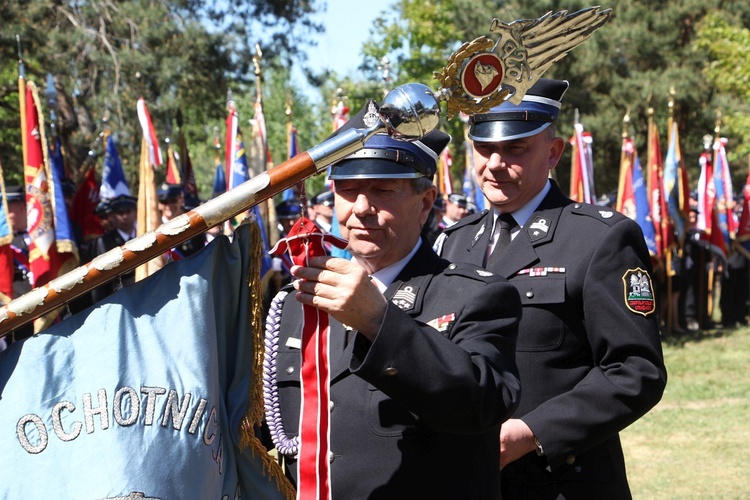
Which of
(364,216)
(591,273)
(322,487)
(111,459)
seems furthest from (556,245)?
(111,459)

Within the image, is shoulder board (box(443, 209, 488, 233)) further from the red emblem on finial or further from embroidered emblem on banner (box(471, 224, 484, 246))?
the red emblem on finial

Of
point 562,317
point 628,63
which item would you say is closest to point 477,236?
point 562,317

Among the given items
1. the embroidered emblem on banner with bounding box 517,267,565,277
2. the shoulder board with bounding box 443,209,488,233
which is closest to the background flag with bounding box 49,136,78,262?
the shoulder board with bounding box 443,209,488,233

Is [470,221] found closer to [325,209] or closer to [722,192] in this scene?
[325,209]

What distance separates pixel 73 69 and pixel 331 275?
16.5 meters

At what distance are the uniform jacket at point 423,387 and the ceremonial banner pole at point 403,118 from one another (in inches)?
14.3

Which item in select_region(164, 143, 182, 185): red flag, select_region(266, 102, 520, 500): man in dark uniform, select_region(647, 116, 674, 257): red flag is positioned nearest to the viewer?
select_region(266, 102, 520, 500): man in dark uniform

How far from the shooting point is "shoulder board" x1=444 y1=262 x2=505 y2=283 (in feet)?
8.14

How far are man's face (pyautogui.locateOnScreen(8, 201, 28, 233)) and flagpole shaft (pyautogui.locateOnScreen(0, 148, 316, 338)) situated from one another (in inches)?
294

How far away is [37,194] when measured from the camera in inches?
300

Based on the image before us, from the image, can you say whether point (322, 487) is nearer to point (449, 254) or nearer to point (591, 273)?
point (591, 273)

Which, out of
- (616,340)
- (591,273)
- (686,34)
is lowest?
(616,340)

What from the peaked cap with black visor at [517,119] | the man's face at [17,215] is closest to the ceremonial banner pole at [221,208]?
the peaked cap with black visor at [517,119]

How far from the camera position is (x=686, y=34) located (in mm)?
31188
